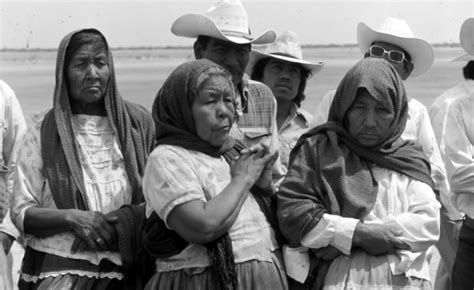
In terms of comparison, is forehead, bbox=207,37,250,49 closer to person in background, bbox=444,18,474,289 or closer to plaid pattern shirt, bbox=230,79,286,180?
plaid pattern shirt, bbox=230,79,286,180

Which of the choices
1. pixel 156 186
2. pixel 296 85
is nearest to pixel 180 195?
pixel 156 186

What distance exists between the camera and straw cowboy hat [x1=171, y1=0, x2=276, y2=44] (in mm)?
4949

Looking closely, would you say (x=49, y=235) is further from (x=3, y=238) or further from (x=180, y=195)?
(x=180, y=195)

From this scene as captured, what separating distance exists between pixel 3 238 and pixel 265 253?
1.39 metres

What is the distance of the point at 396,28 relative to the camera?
548cm

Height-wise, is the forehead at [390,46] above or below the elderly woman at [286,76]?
above

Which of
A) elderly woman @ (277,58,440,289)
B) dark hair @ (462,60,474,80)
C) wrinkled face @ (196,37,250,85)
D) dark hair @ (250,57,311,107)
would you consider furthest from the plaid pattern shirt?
dark hair @ (462,60,474,80)

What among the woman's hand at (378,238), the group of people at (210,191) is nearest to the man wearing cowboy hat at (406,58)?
the group of people at (210,191)

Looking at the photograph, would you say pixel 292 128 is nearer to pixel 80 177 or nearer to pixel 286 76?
pixel 286 76

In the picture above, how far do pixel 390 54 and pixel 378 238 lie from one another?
177 cm

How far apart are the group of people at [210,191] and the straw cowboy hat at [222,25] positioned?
41 centimetres

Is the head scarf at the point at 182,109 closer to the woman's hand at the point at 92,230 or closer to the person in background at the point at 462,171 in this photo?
the woman's hand at the point at 92,230

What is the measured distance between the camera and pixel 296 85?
610cm

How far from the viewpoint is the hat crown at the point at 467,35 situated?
5883 millimetres
